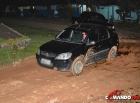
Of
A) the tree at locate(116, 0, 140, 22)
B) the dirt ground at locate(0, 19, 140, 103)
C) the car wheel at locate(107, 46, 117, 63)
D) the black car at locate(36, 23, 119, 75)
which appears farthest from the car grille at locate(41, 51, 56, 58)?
the tree at locate(116, 0, 140, 22)

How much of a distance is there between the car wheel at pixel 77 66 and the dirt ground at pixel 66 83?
20cm

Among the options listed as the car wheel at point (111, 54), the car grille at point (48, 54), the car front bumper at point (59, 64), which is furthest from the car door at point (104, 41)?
the car grille at point (48, 54)

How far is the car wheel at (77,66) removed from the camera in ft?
24.3

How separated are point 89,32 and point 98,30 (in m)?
0.60

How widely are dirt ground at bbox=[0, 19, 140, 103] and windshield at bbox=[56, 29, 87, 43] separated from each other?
1.20 m

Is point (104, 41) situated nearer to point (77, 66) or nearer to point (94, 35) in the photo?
point (94, 35)

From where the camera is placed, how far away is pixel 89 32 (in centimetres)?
826

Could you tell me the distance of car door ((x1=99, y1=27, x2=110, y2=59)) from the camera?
8.67 m

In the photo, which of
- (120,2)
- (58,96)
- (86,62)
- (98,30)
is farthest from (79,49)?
(120,2)

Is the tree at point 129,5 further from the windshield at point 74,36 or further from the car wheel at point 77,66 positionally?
the car wheel at point 77,66

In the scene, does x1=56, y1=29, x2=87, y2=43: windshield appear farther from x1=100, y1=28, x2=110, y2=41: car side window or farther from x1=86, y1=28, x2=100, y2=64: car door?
x1=100, y1=28, x2=110, y2=41: car side window

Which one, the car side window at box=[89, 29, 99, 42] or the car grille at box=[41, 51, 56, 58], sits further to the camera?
the car side window at box=[89, 29, 99, 42]

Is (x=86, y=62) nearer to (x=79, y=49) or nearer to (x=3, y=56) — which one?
(x=79, y=49)

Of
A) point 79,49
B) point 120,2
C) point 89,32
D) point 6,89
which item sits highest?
point 120,2
